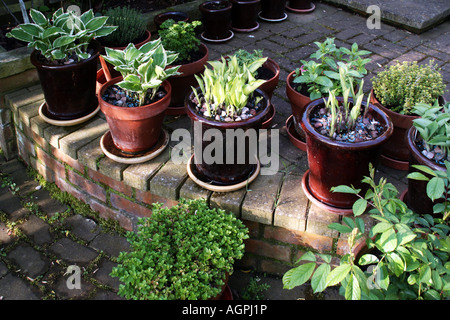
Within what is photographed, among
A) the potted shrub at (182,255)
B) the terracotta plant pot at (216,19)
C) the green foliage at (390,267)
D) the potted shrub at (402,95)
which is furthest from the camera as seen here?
the terracotta plant pot at (216,19)

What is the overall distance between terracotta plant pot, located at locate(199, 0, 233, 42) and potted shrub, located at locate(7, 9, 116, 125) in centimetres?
145

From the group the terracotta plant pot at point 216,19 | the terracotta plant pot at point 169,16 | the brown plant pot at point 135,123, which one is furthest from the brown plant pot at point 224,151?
the terracotta plant pot at point 216,19

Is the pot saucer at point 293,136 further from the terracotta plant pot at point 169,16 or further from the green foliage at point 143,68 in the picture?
the terracotta plant pot at point 169,16

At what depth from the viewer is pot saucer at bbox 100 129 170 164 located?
2.67m

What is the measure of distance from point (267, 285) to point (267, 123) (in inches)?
42.9

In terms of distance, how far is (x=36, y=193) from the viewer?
318 centimetres

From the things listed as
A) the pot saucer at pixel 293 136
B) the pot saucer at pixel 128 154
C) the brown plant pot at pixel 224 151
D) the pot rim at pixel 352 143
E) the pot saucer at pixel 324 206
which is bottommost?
the pot saucer at pixel 293 136

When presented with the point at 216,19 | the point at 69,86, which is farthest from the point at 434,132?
the point at 216,19

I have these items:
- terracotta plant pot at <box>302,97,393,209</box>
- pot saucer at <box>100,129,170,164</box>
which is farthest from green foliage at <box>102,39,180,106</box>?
terracotta plant pot at <box>302,97,393,209</box>

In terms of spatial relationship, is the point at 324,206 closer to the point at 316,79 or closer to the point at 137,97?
the point at 316,79

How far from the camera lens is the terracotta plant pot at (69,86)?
9.02 ft

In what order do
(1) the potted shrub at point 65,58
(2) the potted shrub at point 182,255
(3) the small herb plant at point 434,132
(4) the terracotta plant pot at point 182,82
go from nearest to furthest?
(2) the potted shrub at point 182,255 → (3) the small herb plant at point 434,132 → (1) the potted shrub at point 65,58 → (4) the terracotta plant pot at point 182,82

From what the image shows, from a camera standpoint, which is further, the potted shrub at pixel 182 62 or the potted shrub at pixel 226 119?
the potted shrub at pixel 182 62

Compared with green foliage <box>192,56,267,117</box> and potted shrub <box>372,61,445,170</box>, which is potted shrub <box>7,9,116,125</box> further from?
potted shrub <box>372,61,445,170</box>
